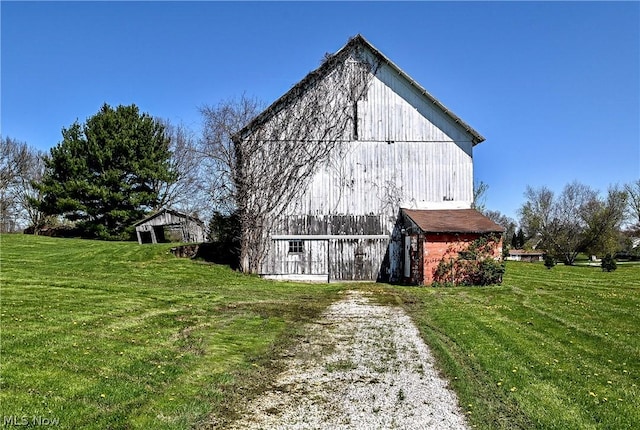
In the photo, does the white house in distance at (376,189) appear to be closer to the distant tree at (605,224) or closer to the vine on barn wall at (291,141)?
the vine on barn wall at (291,141)

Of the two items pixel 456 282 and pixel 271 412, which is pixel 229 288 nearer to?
pixel 456 282

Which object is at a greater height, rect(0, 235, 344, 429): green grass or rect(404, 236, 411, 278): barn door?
rect(404, 236, 411, 278): barn door

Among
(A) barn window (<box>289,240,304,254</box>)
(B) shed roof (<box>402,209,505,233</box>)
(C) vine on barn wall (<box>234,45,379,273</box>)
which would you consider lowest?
(A) barn window (<box>289,240,304,254</box>)

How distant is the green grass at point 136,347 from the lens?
5.50m

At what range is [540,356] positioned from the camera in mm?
8344

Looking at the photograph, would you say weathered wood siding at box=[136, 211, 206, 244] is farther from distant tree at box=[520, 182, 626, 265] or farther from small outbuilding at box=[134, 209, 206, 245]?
distant tree at box=[520, 182, 626, 265]

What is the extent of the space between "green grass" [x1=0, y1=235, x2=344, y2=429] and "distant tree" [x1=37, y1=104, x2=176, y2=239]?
75.6 feet

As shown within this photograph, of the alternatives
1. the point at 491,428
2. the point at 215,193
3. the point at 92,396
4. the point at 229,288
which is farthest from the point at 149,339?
the point at 215,193

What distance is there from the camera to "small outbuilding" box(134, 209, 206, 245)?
36.0 meters

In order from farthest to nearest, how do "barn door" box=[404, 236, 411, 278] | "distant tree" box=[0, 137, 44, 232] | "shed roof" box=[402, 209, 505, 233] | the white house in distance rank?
"distant tree" box=[0, 137, 44, 232] < the white house in distance < "barn door" box=[404, 236, 411, 278] < "shed roof" box=[402, 209, 505, 233]

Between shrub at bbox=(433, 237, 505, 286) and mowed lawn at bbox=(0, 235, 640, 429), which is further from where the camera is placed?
shrub at bbox=(433, 237, 505, 286)

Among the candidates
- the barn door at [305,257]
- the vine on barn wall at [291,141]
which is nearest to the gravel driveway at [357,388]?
the barn door at [305,257]

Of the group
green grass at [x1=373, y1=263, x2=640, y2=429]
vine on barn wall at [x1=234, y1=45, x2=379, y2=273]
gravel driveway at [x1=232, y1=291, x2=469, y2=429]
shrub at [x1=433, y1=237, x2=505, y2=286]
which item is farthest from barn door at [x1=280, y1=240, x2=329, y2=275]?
gravel driveway at [x1=232, y1=291, x2=469, y2=429]

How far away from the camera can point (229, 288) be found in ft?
59.5
